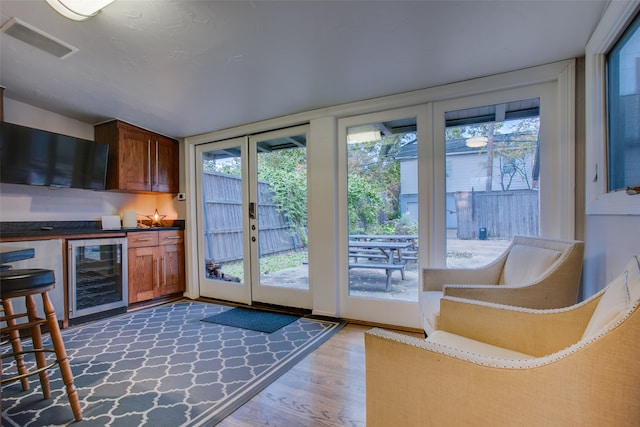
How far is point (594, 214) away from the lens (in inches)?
70.8

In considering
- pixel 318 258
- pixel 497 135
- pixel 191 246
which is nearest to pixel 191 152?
pixel 191 246

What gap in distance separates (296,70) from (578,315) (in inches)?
85.4

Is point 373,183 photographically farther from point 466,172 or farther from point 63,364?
point 63,364

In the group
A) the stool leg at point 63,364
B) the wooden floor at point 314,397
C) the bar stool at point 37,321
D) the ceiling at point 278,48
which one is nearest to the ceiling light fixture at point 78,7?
the ceiling at point 278,48

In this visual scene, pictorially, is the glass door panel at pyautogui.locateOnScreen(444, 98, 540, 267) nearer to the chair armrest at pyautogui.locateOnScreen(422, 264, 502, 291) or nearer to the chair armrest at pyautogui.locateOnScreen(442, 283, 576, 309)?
the chair armrest at pyautogui.locateOnScreen(422, 264, 502, 291)

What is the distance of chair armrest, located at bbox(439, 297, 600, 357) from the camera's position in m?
1.17

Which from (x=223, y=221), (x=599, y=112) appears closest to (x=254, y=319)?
(x=223, y=221)

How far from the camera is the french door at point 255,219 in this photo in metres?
3.34

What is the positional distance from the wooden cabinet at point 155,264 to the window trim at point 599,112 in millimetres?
4059

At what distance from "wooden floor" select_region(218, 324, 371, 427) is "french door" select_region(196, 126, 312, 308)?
3.68 ft

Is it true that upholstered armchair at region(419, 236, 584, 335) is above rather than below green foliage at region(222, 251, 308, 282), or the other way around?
above

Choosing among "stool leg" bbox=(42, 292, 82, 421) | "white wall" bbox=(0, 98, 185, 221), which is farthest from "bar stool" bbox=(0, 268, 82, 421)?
"white wall" bbox=(0, 98, 185, 221)

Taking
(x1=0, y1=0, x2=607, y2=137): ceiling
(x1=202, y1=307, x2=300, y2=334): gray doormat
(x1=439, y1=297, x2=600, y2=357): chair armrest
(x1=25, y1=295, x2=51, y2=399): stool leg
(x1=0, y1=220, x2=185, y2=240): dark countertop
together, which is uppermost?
(x1=0, y1=0, x2=607, y2=137): ceiling

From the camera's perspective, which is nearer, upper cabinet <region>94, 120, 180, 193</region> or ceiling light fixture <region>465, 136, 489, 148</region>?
ceiling light fixture <region>465, 136, 489, 148</region>
